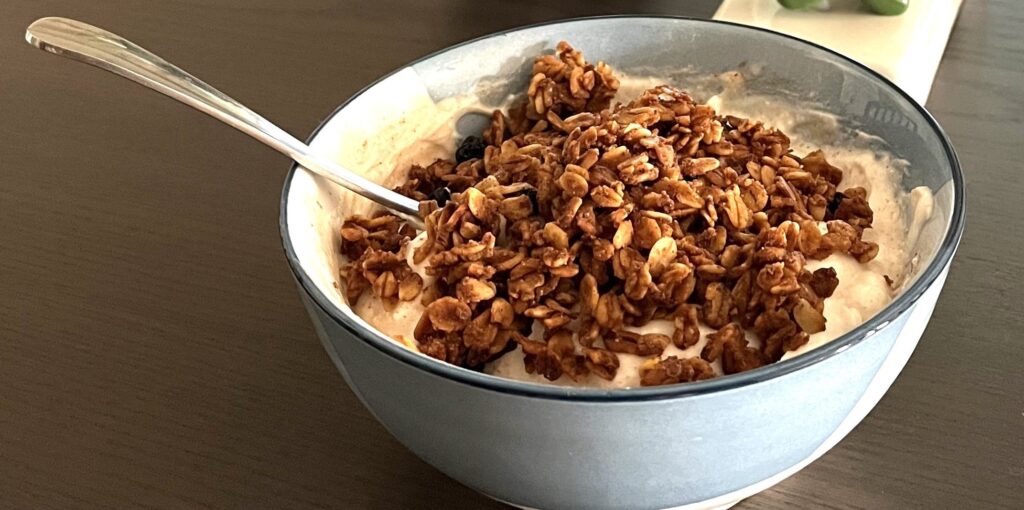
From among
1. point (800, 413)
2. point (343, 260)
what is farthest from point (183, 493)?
point (800, 413)

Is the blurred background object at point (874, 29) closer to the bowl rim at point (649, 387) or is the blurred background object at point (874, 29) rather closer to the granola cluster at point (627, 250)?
the granola cluster at point (627, 250)

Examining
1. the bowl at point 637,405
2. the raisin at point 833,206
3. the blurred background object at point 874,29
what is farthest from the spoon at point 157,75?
the blurred background object at point 874,29

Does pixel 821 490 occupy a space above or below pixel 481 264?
below

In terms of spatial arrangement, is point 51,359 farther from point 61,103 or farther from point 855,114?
point 855,114

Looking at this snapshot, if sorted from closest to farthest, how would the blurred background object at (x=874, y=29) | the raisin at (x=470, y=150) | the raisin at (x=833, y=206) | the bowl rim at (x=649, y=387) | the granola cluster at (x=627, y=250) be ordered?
1. the bowl rim at (x=649, y=387)
2. the granola cluster at (x=627, y=250)
3. the raisin at (x=833, y=206)
4. the raisin at (x=470, y=150)
5. the blurred background object at (x=874, y=29)

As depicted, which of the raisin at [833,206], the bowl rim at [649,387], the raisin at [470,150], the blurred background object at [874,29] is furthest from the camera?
the blurred background object at [874,29]

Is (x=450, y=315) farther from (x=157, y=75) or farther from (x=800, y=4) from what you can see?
(x=800, y=4)
